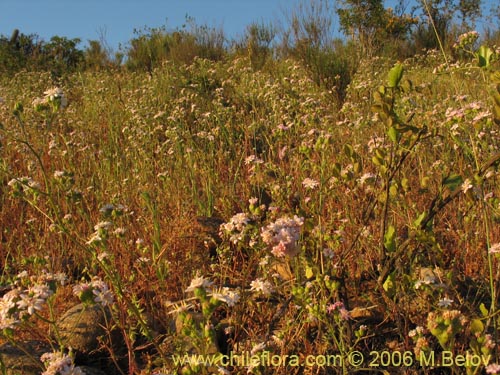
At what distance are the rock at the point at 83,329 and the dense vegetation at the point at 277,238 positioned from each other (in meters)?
0.06

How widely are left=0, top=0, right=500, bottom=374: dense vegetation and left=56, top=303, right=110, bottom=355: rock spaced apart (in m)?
0.06

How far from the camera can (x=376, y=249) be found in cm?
246

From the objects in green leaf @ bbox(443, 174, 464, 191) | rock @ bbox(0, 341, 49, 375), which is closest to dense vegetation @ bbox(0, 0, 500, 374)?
green leaf @ bbox(443, 174, 464, 191)

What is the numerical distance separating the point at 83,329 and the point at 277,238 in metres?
1.16

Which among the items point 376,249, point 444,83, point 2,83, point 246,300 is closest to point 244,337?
point 246,300

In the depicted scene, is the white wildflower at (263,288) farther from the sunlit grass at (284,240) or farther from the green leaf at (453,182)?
the green leaf at (453,182)

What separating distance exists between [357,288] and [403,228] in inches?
28.5

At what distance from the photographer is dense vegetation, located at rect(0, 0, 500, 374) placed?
165cm

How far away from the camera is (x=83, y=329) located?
222cm

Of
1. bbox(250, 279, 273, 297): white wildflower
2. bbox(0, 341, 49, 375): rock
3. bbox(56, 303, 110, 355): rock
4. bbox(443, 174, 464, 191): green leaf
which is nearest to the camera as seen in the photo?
bbox(443, 174, 464, 191): green leaf

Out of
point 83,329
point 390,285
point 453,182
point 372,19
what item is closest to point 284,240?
point 390,285

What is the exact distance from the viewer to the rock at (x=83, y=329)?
2.17 m

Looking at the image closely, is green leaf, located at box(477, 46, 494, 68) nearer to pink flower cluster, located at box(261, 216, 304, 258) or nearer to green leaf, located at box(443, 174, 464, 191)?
green leaf, located at box(443, 174, 464, 191)

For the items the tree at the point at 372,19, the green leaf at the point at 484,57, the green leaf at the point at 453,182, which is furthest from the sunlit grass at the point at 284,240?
the tree at the point at 372,19
